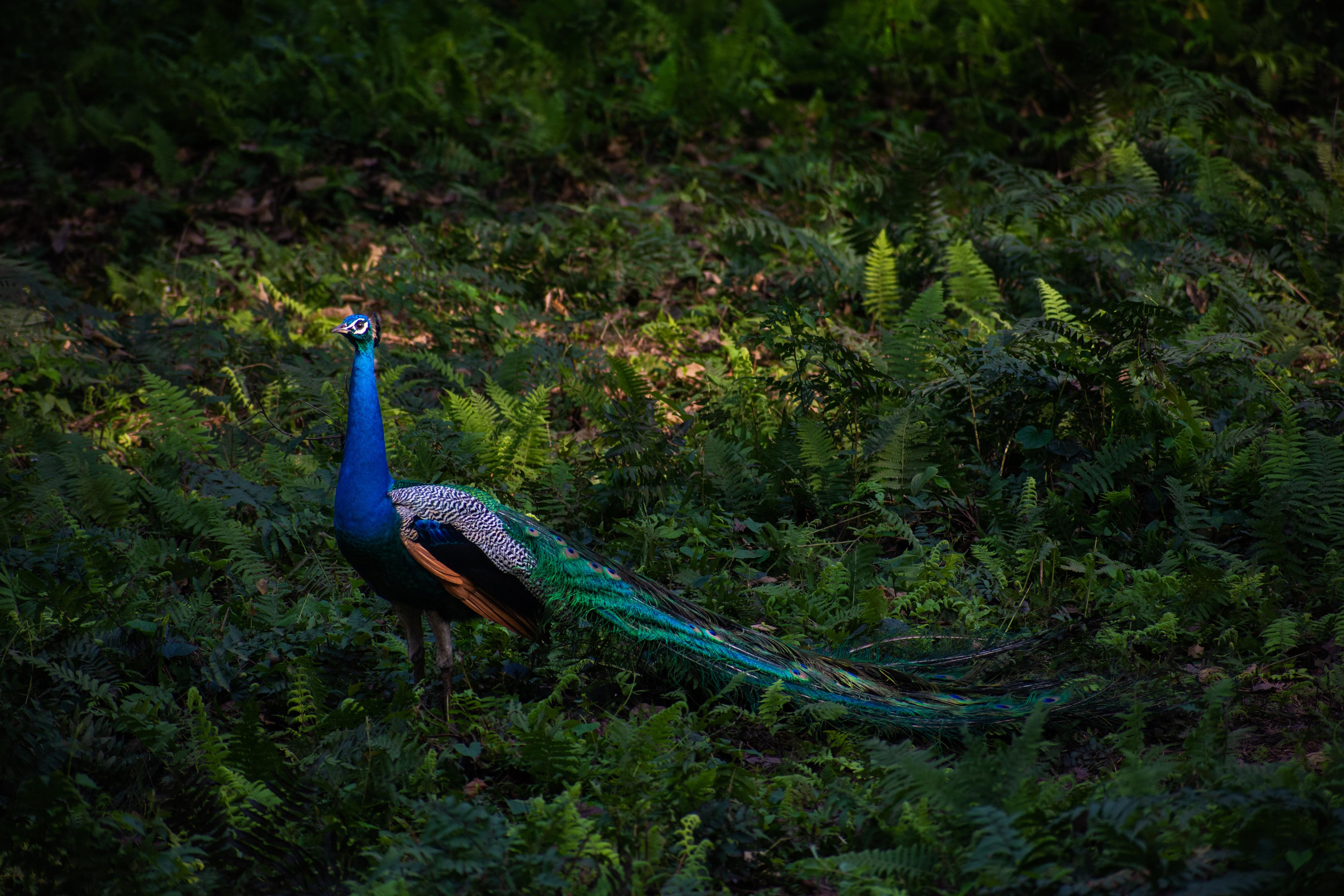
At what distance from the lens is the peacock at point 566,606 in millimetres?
4078

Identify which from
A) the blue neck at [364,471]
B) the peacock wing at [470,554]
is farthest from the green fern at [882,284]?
the blue neck at [364,471]

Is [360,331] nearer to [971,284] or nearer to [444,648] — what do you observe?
[444,648]

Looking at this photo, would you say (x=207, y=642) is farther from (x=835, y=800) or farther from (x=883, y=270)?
(x=883, y=270)

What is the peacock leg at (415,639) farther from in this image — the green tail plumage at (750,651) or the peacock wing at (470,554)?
the green tail plumage at (750,651)

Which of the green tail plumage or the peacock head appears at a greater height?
the peacock head

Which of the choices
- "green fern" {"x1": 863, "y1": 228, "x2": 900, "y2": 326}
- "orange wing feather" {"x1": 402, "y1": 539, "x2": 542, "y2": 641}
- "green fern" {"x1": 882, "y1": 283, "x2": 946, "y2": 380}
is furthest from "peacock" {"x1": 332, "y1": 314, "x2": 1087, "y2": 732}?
"green fern" {"x1": 863, "y1": 228, "x2": 900, "y2": 326}

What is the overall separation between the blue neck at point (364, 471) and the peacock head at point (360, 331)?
142 mm

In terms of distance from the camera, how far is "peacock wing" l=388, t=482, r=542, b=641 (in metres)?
4.13

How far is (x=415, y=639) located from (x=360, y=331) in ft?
4.20

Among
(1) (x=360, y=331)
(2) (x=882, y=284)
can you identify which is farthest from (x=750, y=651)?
(2) (x=882, y=284)

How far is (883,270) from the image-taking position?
705 centimetres

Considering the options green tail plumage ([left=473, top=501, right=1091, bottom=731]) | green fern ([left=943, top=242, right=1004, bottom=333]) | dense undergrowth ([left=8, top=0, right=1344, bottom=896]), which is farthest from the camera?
green fern ([left=943, top=242, right=1004, bottom=333])

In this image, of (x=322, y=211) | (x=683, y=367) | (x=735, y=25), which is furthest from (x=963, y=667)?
(x=735, y=25)

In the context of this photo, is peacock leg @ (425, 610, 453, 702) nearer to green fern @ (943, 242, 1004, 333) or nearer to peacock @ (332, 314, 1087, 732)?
peacock @ (332, 314, 1087, 732)
